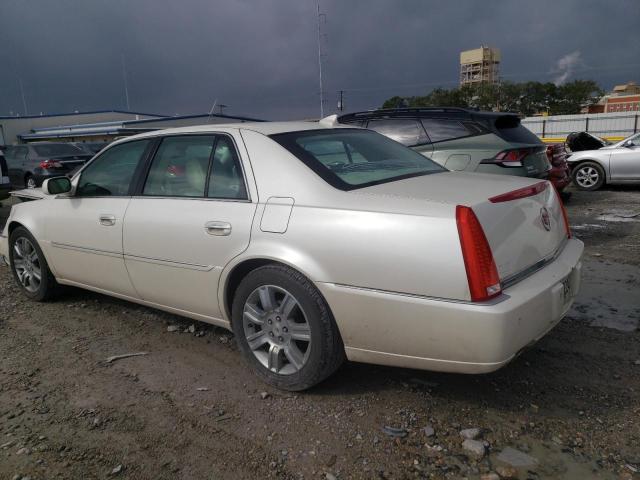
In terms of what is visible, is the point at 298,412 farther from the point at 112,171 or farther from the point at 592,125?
the point at 592,125

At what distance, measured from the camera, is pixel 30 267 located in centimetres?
491

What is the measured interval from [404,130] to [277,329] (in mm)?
4862

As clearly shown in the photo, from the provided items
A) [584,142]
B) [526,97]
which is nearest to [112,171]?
[584,142]

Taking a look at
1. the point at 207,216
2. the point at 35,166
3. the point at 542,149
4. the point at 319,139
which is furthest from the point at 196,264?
the point at 35,166

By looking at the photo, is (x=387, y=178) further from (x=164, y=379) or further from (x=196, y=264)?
(x=164, y=379)

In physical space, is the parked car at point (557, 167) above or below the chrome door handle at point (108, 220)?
below

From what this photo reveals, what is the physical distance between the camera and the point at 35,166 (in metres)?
15.4

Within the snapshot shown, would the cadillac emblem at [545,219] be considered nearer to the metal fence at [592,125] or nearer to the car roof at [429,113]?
the car roof at [429,113]

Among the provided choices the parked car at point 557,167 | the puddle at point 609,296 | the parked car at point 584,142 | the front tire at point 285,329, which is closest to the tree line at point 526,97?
the parked car at point 584,142

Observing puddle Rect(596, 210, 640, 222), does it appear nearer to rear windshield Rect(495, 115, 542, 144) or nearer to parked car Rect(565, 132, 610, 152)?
rear windshield Rect(495, 115, 542, 144)

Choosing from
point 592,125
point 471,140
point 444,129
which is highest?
point 444,129

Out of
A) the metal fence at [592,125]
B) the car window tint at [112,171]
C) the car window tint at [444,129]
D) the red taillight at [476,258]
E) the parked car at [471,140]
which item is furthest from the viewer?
the metal fence at [592,125]

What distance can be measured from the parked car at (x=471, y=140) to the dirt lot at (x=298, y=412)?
3.03 metres

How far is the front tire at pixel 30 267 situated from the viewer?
4742 mm
